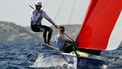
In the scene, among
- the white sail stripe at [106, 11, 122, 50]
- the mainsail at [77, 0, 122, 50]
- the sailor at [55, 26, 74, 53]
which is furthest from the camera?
the sailor at [55, 26, 74, 53]

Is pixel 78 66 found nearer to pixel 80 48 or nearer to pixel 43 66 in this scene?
pixel 80 48

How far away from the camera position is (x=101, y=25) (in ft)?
53.0

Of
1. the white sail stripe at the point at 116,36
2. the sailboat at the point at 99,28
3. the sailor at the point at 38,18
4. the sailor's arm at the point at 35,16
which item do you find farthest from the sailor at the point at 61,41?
the white sail stripe at the point at 116,36

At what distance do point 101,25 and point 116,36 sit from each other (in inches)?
41.1

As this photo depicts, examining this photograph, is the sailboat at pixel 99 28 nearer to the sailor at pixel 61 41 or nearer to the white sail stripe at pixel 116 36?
the white sail stripe at pixel 116 36

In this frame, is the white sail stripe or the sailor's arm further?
the sailor's arm

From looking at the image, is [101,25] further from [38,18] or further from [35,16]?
[35,16]

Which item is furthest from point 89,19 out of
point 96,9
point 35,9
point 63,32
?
point 35,9

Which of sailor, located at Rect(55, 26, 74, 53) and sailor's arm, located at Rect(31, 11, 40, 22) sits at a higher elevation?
sailor's arm, located at Rect(31, 11, 40, 22)

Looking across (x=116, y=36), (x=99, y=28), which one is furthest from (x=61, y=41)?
(x=116, y=36)

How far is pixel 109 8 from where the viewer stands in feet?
52.4

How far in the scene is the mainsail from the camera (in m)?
15.7

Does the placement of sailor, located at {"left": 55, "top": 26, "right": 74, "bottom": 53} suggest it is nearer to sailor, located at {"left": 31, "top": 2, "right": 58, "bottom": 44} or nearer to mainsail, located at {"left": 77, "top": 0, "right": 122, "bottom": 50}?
sailor, located at {"left": 31, "top": 2, "right": 58, "bottom": 44}

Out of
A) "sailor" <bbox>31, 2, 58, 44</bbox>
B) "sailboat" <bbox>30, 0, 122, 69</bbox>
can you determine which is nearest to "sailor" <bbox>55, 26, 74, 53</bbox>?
"sailor" <bbox>31, 2, 58, 44</bbox>
